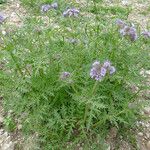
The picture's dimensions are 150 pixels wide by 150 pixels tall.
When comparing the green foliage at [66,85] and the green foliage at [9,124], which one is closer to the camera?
the green foliage at [66,85]

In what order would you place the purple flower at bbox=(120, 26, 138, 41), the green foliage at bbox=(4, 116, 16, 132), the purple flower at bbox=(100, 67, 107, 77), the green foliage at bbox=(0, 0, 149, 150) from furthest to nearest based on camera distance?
the green foliage at bbox=(4, 116, 16, 132)
the green foliage at bbox=(0, 0, 149, 150)
the purple flower at bbox=(120, 26, 138, 41)
the purple flower at bbox=(100, 67, 107, 77)

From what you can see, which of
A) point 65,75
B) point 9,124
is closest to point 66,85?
point 65,75

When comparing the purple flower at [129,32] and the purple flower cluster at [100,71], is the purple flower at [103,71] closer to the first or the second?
the purple flower cluster at [100,71]

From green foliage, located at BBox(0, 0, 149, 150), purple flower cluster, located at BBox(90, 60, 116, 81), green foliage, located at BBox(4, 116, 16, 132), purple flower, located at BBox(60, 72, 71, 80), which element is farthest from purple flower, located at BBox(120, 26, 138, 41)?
green foliage, located at BBox(4, 116, 16, 132)

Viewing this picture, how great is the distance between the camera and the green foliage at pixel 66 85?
343 cm

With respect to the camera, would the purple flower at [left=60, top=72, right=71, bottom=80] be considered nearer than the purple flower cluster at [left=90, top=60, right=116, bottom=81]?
No

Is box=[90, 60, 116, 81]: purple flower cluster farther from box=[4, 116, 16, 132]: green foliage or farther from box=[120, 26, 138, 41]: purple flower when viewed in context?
box=[4, 116, 16, 132]: green foliage

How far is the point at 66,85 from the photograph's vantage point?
3.44m

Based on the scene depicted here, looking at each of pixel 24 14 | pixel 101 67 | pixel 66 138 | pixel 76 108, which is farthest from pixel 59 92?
pixel 24 14

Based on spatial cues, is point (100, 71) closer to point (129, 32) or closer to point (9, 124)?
point (129, 32)

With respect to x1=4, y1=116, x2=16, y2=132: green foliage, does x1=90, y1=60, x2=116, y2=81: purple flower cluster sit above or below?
above

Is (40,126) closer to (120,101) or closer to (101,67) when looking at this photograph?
(120,101)

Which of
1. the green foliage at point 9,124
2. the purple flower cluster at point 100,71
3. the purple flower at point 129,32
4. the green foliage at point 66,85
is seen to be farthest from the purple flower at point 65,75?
the green foliage at point 9,124

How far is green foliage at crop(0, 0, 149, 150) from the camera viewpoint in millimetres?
3426
